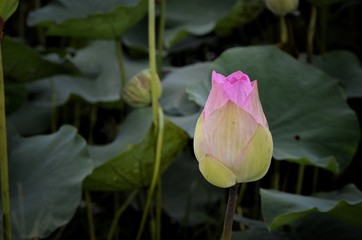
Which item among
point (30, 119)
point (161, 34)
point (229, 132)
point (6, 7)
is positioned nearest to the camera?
point (229, 132)

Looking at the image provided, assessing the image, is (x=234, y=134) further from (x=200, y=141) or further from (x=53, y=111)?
(x=53, y=111)

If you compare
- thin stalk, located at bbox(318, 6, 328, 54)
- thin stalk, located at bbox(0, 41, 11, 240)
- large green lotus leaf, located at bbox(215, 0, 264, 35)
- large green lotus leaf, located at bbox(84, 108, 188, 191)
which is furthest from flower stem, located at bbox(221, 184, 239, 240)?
thin stalk, located at bbox(318, 6, 328, 54)

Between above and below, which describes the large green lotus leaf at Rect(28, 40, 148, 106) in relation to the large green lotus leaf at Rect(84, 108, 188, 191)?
below

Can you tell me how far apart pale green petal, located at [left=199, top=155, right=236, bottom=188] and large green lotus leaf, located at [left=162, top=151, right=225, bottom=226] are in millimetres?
805

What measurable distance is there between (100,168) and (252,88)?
20.9 inches

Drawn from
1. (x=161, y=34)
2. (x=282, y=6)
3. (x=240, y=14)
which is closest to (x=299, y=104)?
(x=282, y=6)

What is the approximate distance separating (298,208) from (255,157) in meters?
0.30

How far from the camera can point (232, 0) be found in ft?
6.25

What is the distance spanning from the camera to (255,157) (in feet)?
2.26

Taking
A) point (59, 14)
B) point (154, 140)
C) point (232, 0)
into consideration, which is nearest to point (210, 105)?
point (154, 140)

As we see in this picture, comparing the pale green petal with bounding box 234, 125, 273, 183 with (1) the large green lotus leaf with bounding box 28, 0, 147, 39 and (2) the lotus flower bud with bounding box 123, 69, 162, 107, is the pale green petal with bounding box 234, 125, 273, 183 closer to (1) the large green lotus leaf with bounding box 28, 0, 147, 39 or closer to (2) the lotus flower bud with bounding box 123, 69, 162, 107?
(2) the lotus flower bud with bounding box 123, 69, 162, 107

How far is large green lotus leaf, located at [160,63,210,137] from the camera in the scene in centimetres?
123

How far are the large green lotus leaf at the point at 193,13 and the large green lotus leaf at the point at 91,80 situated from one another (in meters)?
0.14

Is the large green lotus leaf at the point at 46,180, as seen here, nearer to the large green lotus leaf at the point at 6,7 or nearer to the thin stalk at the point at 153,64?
the thin stalk at the point at 153,64
